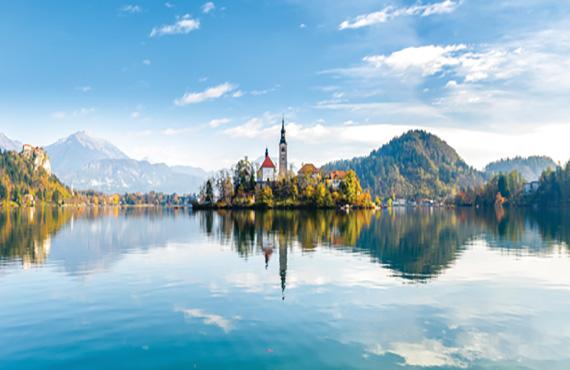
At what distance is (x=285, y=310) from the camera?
24.3m

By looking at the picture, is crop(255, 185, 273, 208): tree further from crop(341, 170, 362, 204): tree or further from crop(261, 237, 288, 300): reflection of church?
crop(261, 237, 288, 300): reflection of church

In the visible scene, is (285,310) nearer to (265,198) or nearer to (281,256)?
(281,256)

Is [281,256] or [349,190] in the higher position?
→ [349,190]

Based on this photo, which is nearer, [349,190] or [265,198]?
[265,198]

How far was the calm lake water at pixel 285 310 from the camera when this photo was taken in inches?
695

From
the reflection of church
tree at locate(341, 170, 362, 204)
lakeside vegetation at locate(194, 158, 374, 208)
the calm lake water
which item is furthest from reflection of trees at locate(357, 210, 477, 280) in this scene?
tree at locate(341, 170, 362, 204)

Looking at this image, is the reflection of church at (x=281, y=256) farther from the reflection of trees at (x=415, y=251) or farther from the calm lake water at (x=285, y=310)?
the reflection of trees at (x=415, y=251)

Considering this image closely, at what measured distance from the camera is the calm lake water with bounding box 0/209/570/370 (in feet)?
57.9

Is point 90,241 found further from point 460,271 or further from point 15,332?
point 460,271

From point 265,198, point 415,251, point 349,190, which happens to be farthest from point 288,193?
point 415,251

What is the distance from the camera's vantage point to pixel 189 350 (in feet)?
60.0

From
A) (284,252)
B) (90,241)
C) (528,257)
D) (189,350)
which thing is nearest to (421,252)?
(528,257)

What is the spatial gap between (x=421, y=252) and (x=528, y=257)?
10.2m

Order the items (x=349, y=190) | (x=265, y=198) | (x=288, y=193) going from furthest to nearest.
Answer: (x=288, y=193) < (x=349, y=190) < (x=265, y=198)
